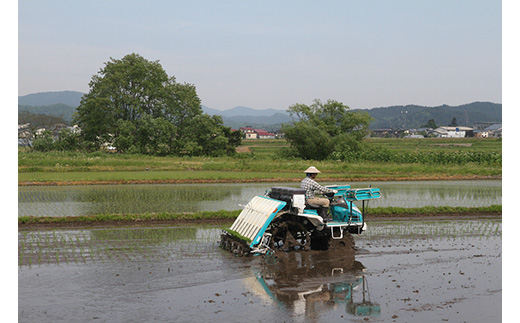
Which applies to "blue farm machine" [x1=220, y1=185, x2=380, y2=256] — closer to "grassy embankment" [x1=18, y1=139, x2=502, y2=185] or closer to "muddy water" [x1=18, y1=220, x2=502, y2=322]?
"muddy water" [x1=18, y1=220, x2=502, y2=322]

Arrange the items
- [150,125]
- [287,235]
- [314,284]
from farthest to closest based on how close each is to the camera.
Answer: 1. [150,125]
2. [287,235]
3. [314,284]

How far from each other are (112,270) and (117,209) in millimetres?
8406

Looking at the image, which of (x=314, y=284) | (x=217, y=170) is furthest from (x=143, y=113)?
(x=314, y=284)

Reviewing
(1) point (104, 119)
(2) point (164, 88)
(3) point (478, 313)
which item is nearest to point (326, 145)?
(2) point (164, 88)

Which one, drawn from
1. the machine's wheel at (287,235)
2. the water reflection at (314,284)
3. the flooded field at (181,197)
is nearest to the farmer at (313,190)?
the machine's wheel at (287,235)

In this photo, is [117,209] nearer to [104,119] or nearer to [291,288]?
[291,288]

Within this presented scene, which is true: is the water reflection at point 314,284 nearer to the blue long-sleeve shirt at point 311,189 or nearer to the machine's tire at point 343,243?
the machine's tire at point 343,243

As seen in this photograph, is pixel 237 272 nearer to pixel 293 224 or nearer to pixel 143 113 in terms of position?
pixel 293 224

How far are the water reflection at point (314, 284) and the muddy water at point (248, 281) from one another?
20 millimetres

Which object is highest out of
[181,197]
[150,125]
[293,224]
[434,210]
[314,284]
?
[150,125]

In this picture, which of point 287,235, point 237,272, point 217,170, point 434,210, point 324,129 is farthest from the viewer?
point 324,129

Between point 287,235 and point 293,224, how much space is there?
0.29 m

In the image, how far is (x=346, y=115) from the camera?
6319 cm

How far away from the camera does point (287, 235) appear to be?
1116 cm
